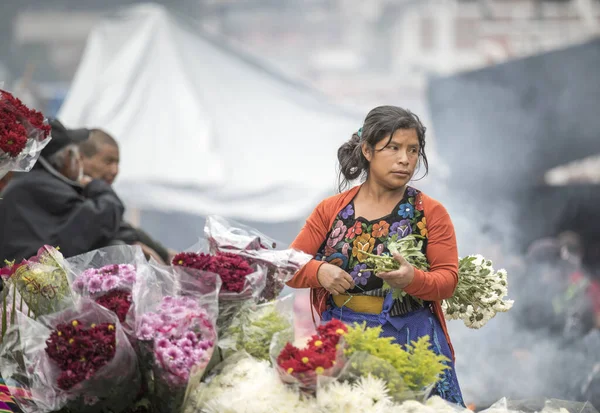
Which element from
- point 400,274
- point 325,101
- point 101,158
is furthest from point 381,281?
point 325,101

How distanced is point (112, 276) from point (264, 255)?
→ 0.41 m

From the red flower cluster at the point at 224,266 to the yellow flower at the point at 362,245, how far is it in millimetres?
364

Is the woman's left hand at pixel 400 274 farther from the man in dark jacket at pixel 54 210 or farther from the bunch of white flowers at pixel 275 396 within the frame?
the man in dark jacket at pixel 54 210

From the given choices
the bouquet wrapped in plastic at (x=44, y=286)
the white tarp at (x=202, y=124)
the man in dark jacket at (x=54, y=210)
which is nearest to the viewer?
the bouquet wrapped in plastic at (x=44, y=286)

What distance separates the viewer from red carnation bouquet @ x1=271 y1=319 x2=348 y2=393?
1974 mm

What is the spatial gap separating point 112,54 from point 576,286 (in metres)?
4.82

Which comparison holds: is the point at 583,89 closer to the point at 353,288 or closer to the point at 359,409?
the point at 353,288

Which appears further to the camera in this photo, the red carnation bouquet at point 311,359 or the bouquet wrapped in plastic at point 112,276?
the bouquet wrapped in plastic at point 112,276

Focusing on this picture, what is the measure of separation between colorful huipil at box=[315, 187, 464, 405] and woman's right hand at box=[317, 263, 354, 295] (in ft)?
0.22

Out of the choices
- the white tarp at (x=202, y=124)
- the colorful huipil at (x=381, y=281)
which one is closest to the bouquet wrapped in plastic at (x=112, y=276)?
the colorful huipil at (x=381, y=281)

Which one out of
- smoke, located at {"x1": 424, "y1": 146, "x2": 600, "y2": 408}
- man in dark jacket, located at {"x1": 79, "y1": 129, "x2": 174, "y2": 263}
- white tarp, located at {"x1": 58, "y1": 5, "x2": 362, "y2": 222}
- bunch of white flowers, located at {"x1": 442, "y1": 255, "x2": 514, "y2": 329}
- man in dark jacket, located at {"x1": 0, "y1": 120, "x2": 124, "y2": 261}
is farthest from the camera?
white tarp, located at {"x1": 58, "y1": 5, "x2": 362, "y2": 222}

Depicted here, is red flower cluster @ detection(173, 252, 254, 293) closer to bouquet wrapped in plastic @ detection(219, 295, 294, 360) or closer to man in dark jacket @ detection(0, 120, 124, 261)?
bouquet wrapped in plastic @ detection(219, 295, 294, 360)

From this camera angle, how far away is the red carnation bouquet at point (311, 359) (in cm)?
197

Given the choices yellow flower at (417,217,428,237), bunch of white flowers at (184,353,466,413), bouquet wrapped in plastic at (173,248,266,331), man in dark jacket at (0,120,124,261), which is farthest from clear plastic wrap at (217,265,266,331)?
man in dark jacket at (0,120,124,261)
